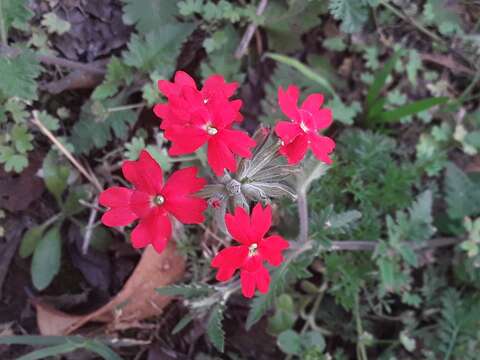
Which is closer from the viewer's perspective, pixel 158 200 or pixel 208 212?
pixel 158 200

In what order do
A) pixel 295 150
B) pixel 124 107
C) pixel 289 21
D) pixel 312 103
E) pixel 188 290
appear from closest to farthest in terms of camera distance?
pixel 295 150, pixel 312 103, pixel 188 290, pixel 124 107, pixel 289 21

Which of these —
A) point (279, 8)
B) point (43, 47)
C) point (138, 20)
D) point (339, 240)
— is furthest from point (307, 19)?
point (43, 47)

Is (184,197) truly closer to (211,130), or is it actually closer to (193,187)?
(193,187)

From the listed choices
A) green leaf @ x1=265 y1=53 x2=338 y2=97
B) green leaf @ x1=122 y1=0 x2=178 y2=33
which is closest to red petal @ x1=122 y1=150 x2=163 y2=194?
green leaf @ x1=122 y1=0 x2=178 y2=33

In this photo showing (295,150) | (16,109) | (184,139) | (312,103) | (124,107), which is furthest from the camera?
(124,107)

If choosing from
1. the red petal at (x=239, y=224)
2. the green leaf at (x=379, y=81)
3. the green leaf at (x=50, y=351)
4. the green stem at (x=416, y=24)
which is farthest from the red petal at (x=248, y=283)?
the green stem at (x=416, y=24)

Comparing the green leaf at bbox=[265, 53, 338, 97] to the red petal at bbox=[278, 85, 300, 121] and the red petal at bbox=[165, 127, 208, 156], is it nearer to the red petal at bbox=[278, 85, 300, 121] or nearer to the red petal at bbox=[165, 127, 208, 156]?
the red petal at bbox=[278, 85, 300, 121]

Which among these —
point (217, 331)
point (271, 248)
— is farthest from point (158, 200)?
point (217, 331)

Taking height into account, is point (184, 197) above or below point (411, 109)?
above

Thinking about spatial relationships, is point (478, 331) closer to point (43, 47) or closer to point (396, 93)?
point (396, 93)
